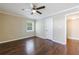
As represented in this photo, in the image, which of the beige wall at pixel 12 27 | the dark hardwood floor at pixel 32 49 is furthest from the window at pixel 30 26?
the dark hardwood floor at pixel 32 49

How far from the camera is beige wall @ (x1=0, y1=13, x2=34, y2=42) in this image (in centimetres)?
534

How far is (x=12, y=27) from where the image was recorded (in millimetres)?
6098

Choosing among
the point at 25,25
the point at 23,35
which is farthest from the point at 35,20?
the point at 23,35

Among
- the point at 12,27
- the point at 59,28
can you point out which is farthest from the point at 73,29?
the point at 12,27

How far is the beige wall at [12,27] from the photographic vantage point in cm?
534

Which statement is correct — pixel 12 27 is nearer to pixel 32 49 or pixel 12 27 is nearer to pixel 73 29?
pixel 32 49

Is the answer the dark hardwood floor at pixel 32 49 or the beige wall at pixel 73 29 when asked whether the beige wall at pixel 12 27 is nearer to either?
the dark hardwood floor at pixel 32 49

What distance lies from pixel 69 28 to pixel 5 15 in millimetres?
5784

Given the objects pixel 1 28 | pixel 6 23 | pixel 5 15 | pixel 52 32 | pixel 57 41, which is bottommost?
pixel 57 41

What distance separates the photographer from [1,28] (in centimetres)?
519

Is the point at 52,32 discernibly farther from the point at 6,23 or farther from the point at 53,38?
the point at 6,23

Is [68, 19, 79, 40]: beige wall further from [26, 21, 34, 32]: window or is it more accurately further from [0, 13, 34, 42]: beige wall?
[0, 13, 34, 42]: beige wall

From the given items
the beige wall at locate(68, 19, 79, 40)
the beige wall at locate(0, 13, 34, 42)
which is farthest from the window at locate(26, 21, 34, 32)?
the beige wall at locate(68, 19, 79, 40)
